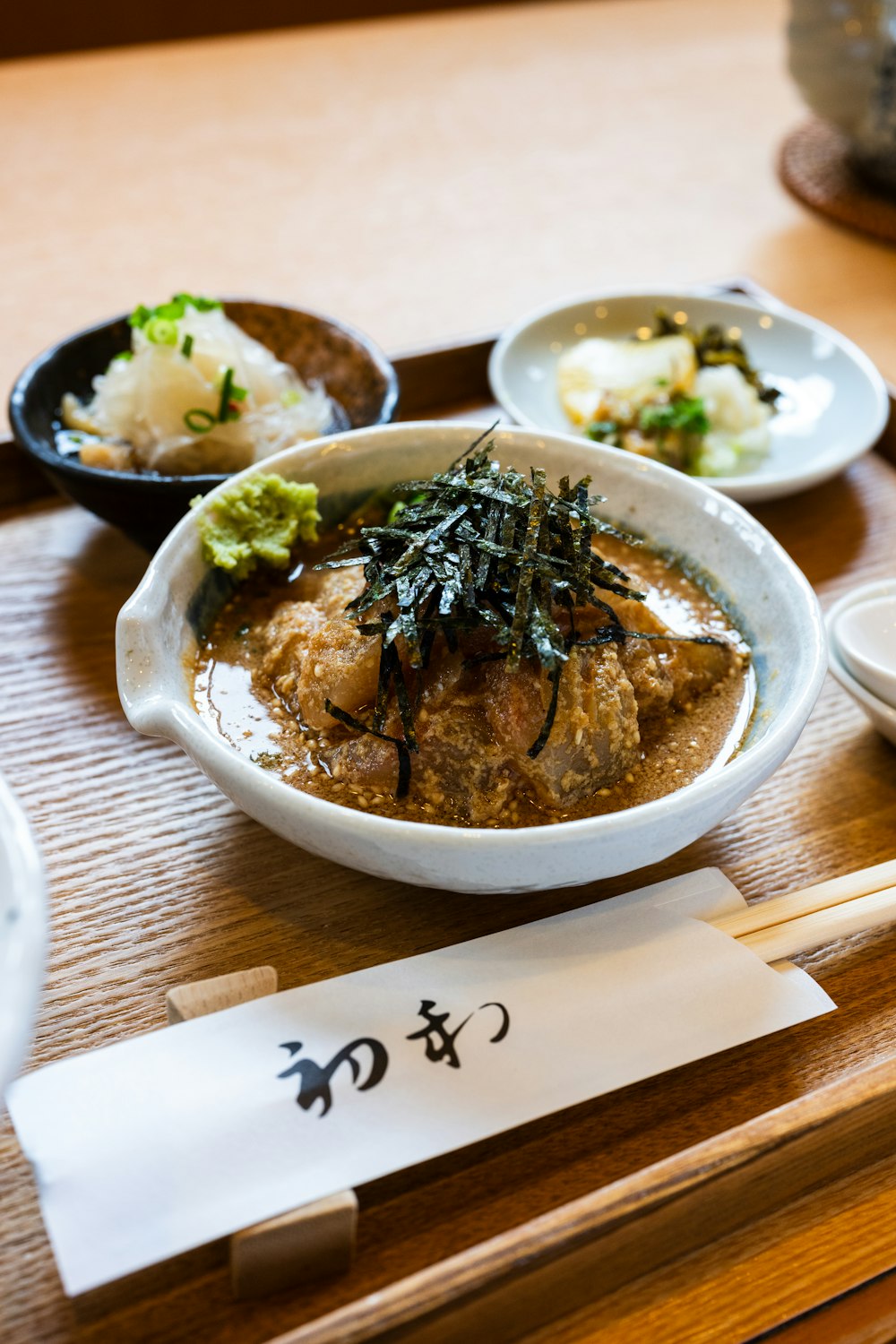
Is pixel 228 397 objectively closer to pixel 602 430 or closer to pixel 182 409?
pixel 182 409

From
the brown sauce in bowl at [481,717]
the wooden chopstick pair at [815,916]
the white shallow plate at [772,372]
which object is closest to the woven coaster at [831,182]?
the white shallow plate at [772,372]

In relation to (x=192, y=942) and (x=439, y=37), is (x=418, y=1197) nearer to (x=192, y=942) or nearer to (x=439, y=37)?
(x=192, y=942)

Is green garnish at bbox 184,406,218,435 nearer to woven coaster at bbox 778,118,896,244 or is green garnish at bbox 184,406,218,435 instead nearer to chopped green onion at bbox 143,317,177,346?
chopped green onion at bbox 143,317,177,346

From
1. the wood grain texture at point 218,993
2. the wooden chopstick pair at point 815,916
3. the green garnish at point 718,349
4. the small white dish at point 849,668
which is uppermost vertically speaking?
the green garnish at point 718,349

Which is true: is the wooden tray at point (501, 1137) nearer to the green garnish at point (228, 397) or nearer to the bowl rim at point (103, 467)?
the bowl rim at point (103, 467)

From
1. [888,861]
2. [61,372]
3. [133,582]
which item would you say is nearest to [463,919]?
[888,861]

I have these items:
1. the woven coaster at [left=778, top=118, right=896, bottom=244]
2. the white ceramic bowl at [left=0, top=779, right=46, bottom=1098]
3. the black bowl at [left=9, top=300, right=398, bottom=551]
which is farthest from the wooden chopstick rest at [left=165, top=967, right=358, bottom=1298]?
the woven coaster at [left=778, top=118, right=896, bottom=244]

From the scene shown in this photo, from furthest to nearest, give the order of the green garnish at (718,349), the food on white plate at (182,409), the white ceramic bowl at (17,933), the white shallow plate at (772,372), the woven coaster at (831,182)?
1. the woven coaster at (831,182)
2. the green garnish at (718,349)
3. the white shallow plate at (772,372)
4. the food on white plate at (182,409)
5. the white ceramic bowl at (17,933)
